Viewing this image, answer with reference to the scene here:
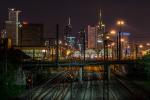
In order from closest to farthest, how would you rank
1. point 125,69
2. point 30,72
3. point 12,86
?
point 12,86
point 30,72
point 125,69

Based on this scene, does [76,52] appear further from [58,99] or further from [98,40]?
[58,99]

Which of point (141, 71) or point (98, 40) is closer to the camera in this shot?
point (141, 71)

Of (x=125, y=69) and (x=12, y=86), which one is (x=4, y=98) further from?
(x=125, y=69)

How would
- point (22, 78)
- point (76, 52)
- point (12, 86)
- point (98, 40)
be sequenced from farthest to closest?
1. point (98, 40)
2. point (76, 52)
3. point (22, 78)
4. point (12, 86)

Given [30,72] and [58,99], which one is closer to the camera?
[58,99]

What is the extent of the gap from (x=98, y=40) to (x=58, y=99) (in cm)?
6553

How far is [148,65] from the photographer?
6069 centimetres

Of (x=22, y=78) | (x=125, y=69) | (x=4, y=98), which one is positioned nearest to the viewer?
(x=4, y=98)

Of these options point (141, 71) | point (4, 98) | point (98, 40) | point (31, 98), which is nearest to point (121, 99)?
point (31, 98)

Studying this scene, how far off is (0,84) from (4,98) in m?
2.23

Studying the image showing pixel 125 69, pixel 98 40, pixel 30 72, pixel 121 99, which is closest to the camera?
pixel 121 99

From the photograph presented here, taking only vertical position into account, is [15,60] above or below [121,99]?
above

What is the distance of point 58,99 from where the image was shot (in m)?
49.5

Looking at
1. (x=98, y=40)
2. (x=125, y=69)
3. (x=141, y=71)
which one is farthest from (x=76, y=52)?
(x=141, y=71)
